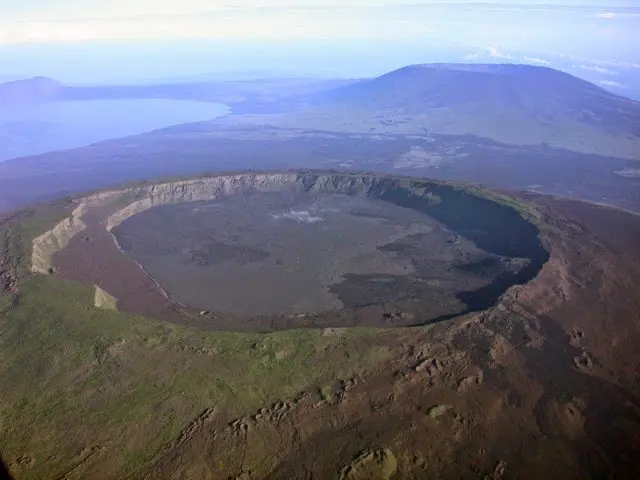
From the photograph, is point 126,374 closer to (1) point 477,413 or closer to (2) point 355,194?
(1) point 477,413

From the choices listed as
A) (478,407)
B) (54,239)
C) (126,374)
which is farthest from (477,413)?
(54,239)

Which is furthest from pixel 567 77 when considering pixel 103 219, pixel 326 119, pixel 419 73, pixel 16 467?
pixel 16 467

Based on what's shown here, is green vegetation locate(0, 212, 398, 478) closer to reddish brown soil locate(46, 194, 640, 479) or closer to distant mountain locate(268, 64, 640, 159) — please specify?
reddish brown soil locate(46, 194, 640, 479)

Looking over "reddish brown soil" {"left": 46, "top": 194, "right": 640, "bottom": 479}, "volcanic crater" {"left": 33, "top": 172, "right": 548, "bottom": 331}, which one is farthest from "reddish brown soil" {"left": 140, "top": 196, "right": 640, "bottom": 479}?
"volcanic crater" {"left": 33, "top": 172, "right": 548, "bottom": 331}

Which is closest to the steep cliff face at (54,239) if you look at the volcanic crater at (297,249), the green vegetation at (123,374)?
the volcanic crater at (297,249)

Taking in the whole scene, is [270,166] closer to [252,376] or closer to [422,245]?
[422,245]
